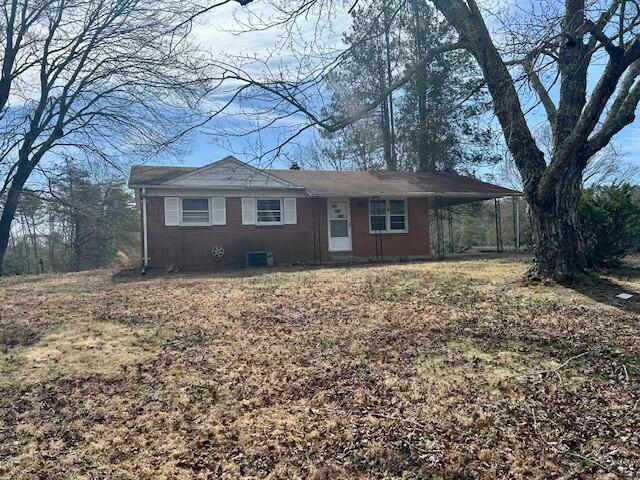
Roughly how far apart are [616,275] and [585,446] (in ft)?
22.9

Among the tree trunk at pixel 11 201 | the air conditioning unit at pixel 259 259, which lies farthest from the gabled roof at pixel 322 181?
the tree trunk at pixel 11 201

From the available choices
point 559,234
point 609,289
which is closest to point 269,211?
point 559,234

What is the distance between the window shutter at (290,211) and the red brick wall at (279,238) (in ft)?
0.51

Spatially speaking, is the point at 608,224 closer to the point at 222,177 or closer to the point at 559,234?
the point at 559,234

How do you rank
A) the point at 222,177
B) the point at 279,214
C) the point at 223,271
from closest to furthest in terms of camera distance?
the point at 223,271 < the point at 222,177 < the point at 279,214

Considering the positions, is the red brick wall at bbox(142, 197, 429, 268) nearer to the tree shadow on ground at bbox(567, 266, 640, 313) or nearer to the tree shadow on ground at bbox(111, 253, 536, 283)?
the tree shadow on ground at bbox(111, 253, 536, 283)

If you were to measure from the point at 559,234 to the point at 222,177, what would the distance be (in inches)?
412

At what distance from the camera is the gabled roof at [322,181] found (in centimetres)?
1491

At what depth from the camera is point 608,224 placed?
30.4ft

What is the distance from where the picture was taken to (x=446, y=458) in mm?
2826

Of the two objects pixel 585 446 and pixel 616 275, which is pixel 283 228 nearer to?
pixel 616 275

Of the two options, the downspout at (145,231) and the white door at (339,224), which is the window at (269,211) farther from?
the downspout at (145,231)

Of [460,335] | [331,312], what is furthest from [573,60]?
[331,312]

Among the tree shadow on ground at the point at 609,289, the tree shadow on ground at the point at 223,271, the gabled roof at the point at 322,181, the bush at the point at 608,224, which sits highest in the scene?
the gabled roof at the point at 322,181
